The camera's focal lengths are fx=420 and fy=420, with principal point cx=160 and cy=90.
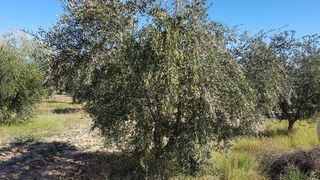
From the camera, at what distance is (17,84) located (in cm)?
2303

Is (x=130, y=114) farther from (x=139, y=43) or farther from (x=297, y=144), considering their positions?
(x=297, y=144)

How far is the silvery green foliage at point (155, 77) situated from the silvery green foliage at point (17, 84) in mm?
13346

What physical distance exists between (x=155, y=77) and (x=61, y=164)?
4919 millimetres

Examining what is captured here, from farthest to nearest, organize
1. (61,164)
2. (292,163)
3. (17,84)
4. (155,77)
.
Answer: (17,84) → (61,164) → (292,163) → (155,77)

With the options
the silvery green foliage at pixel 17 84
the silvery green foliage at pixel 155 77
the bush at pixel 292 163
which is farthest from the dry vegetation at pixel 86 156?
the silvery green foliage at pixel 17 84

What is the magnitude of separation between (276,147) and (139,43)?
29.1ft

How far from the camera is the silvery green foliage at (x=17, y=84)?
881 inches

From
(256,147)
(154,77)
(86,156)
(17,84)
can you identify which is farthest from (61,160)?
(17,84)

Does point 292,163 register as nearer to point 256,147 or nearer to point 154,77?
point 256,147

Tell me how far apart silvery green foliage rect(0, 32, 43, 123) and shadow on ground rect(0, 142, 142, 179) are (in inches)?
340

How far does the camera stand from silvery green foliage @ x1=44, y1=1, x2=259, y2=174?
8594mm

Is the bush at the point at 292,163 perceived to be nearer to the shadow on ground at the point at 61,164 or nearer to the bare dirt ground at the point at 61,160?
the shadow on ground at the point at 61,164

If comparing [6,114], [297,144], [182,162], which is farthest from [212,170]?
[6,114]

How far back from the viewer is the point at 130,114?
951 cm
